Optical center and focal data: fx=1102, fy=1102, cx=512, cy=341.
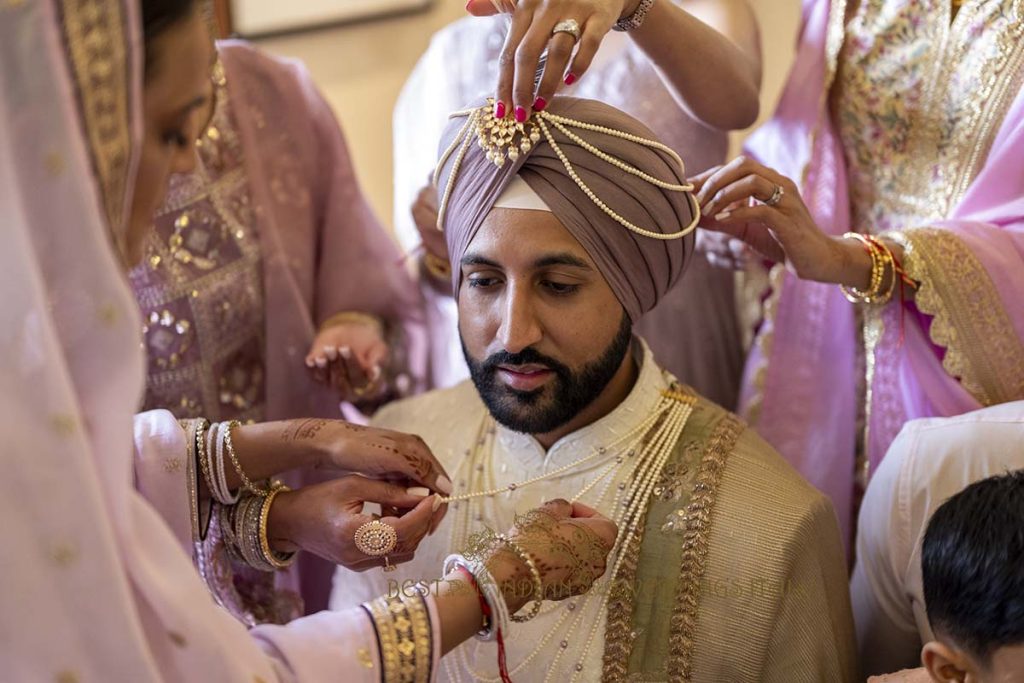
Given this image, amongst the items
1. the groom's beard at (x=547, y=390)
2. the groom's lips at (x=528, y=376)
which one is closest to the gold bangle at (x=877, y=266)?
the groom's beard at (x=547, y=390)

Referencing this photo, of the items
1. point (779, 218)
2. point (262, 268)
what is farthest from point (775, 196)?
point (262, 268)

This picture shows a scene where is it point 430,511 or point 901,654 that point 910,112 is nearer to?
point 901,654

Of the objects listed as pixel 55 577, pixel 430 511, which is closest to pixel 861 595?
pixel 430 511

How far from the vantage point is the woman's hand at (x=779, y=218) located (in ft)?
5.08

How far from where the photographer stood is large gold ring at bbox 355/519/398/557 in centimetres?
135

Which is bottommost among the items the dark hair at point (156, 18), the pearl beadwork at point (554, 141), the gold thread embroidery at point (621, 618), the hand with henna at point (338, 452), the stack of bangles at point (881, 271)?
the gold thread embroidery at point (621, 618)

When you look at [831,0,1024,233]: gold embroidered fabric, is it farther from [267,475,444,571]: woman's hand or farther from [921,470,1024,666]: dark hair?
[267,475,444,571]: woman's hand

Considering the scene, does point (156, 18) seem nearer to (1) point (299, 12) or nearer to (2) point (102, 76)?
(2) point (102, 76)

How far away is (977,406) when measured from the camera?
164cm

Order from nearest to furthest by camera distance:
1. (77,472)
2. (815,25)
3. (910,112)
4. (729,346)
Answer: (77,472) < (910,112) < (815,25) < (729,346)

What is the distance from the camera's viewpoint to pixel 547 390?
157 centimetres

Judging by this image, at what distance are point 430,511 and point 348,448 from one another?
0.48 ft

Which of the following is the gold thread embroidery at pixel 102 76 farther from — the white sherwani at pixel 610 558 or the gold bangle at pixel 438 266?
the gold bangle at pixel 438 266

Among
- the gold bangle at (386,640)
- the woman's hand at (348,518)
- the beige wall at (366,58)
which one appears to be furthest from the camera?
the beige wall at (366,58)
